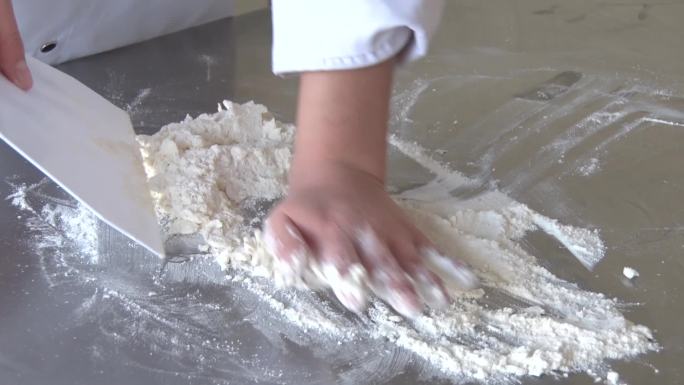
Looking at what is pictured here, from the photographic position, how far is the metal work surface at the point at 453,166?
1.74 ft

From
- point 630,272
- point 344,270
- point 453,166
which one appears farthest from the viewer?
point 453,166

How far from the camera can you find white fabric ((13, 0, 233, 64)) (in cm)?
86

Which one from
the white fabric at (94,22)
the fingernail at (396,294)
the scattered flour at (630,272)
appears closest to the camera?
the fingernail at (396,294)

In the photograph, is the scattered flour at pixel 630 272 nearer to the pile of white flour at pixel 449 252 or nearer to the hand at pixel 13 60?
the pile of white flour at pixel 449 252

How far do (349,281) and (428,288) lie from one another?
0.16 ft

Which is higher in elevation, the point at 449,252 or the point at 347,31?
the point at 347,31

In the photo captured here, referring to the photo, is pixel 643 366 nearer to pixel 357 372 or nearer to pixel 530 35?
pixel 357 372

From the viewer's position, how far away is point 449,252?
1.98 feet

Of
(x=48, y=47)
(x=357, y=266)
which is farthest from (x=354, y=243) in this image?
(x=48, y=47)

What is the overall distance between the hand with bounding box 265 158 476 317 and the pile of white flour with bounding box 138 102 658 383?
5 cm

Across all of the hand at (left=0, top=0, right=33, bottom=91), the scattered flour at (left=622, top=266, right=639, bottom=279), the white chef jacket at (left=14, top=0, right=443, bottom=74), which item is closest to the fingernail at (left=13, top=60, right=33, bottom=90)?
the hand at (left=0, top=0, right=33, bottom=91)

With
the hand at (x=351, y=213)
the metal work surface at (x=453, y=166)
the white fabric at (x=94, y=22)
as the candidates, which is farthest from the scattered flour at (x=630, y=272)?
the white fabric at (x=94, y=22)

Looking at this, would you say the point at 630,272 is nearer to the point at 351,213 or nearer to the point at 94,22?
the point at 351,213

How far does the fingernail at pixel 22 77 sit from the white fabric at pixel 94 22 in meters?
0.21
